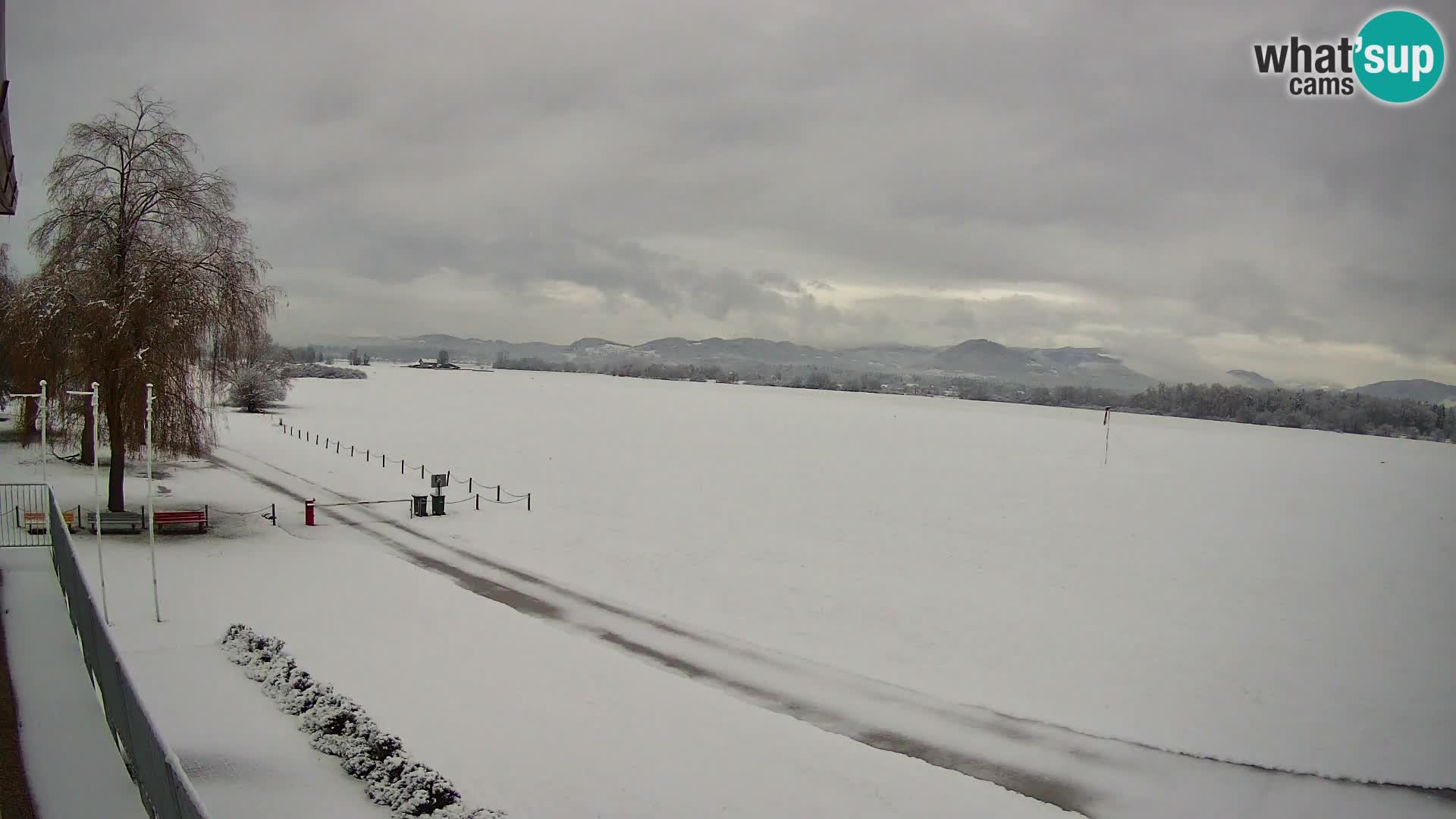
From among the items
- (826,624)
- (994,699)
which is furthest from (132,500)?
(994,699)

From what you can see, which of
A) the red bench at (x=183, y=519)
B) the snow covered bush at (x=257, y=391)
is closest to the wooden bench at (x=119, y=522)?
the red bench at (x=183, y=519)

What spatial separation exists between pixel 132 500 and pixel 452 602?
18631 millimetres

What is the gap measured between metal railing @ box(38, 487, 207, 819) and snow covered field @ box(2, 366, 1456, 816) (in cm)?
125

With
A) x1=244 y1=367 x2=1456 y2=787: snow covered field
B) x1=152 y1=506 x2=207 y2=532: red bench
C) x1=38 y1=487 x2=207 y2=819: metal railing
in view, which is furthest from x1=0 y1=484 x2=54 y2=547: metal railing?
x1=244 y1=367 x2=1456 y2=787: snow covered field

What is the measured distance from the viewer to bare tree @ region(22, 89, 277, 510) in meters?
24.2

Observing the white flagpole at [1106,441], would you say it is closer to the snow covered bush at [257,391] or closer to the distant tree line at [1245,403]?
the distant tree line at [1245,403]

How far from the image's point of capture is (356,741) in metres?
10.7

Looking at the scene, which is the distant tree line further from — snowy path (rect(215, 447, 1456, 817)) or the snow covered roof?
the snow covered roof

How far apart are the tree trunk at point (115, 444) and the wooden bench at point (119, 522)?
480mm

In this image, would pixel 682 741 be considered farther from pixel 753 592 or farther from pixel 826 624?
pixel 753 592

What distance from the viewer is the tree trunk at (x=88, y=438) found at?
24.3 m

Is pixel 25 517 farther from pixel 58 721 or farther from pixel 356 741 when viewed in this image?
pixel 356 741

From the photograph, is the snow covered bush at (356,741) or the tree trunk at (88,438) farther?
the tree trunk at (88,438)

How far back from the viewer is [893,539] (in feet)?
95.0
